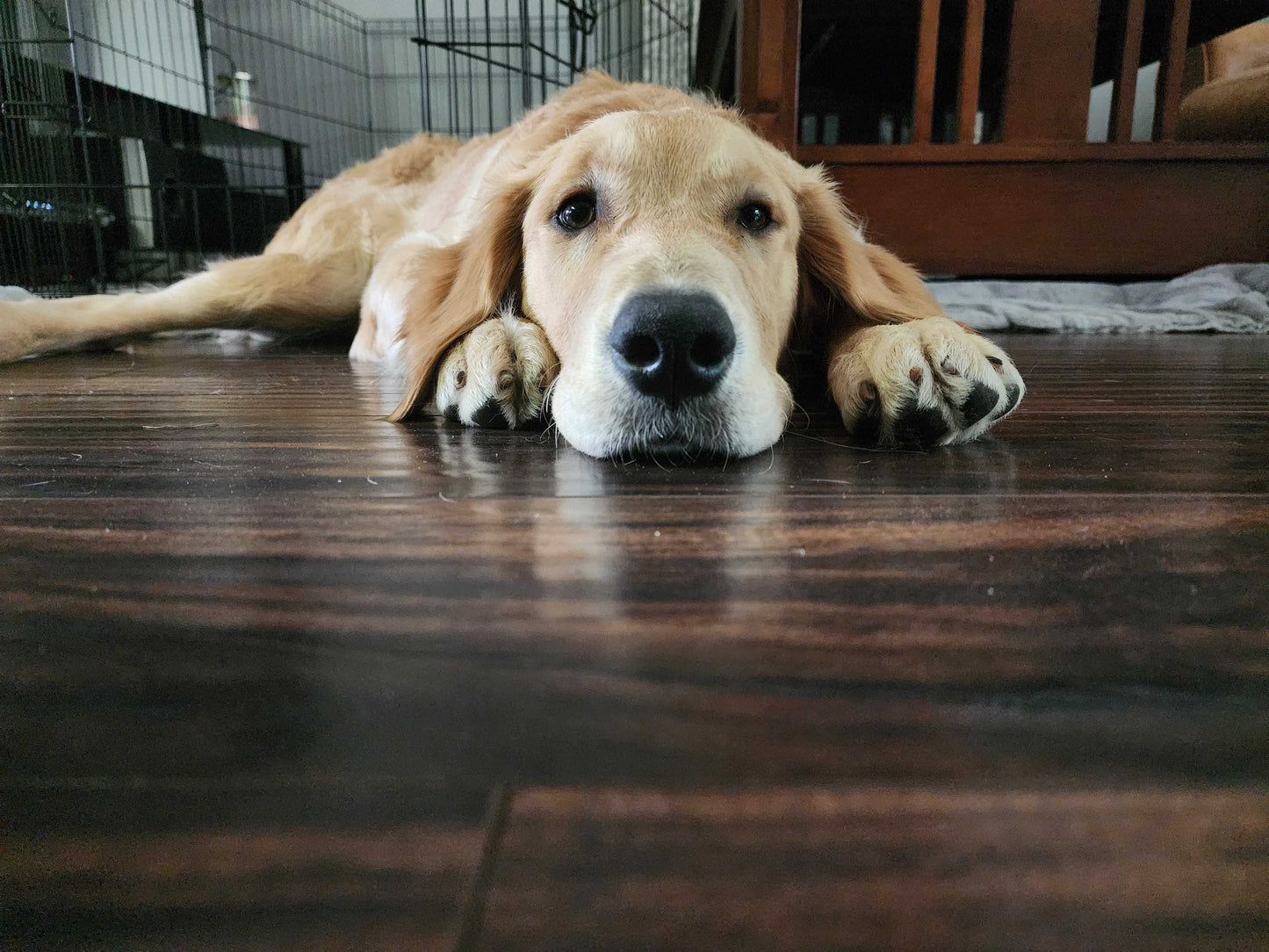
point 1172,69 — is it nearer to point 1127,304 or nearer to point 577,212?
point 1127,304

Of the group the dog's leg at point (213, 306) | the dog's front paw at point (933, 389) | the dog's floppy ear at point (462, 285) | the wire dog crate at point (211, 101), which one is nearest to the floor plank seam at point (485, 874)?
the dog's front paw at point (933, 389)

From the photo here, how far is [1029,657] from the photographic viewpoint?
0.45 m

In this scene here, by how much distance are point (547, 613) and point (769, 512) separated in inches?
11.4

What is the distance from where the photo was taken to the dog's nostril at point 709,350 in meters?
0.95

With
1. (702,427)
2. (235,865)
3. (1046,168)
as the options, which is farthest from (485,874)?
(1046,168)

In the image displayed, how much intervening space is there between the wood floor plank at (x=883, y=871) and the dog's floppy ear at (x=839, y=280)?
3.77ft

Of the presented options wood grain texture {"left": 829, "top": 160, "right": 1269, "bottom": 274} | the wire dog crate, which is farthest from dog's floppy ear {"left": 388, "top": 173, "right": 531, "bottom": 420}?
the wire dog crate

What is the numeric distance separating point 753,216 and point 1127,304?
256 centimetres

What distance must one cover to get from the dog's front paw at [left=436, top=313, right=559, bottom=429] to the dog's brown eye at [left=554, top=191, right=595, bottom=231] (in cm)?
18

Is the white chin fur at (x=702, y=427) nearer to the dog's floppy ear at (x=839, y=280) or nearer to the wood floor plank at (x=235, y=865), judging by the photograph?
the dog's floppy ear at (x=839, y=280)

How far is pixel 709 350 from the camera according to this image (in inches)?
37.6

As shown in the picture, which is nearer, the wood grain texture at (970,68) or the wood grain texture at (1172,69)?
the wood grain texture at (970,68)

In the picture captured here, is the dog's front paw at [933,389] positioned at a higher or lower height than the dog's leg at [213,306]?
lower

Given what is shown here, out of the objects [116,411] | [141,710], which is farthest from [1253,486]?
[116,411]
